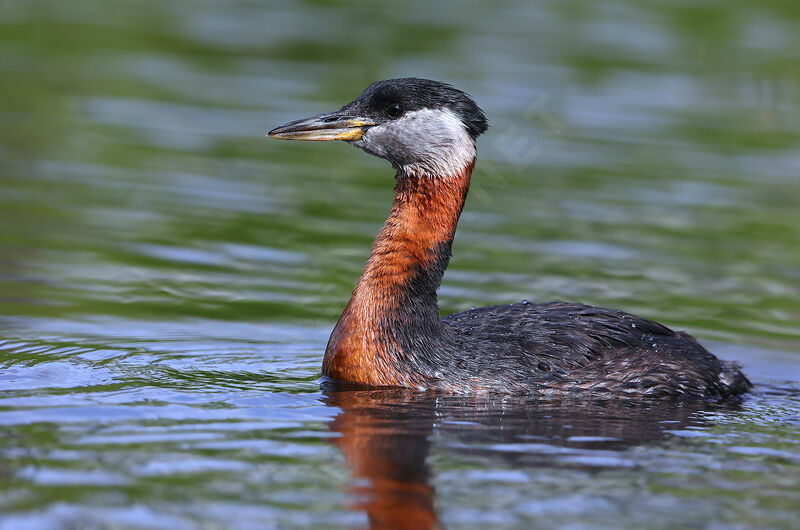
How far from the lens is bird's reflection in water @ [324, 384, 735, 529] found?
7773 millimetres

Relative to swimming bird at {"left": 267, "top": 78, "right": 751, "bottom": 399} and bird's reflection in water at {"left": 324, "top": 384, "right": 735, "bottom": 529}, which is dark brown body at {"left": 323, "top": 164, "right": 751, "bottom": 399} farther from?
bird's reflection in water at {"left": 324, "top": 384, "right": 735, "bottom": 529}

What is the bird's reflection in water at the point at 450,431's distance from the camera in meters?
7.77

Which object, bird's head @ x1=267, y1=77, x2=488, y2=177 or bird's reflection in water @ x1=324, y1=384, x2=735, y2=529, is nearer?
bird's reflection in water @ x1=324, y1=384, x2=735, y2=529

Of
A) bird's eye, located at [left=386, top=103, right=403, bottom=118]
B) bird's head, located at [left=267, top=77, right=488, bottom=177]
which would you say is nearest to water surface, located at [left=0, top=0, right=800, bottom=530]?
bird's head, located at [left=267, top=77, right=488, bottom=177]

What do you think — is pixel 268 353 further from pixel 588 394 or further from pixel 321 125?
pixel 588 394

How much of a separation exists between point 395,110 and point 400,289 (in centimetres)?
146

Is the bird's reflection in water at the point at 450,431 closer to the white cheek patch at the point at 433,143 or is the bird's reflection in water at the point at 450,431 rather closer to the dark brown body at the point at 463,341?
the dark brown body at the point at 463,341

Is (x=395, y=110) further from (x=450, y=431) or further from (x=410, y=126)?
(x=450, y=431)

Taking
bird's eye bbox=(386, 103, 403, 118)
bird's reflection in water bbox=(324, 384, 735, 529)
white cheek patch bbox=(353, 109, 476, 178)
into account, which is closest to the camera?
bird's reflection in water bbox=(324, 384, 735, 529)

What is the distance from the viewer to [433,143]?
35.2 ft

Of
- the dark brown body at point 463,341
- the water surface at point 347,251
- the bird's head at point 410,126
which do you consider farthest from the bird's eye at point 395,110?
the water surface at point 347,251

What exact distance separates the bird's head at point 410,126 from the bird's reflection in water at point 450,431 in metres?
1.90

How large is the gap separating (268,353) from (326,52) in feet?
41.6

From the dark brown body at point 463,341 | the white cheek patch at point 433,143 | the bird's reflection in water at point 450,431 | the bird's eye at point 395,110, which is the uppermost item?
the bird's eye at point 395,110
